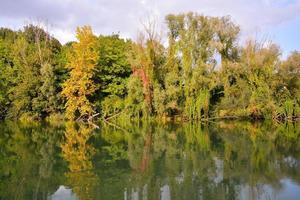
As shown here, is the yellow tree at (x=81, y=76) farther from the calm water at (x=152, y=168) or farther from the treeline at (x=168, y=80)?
the calm water at (x=152, y=168)

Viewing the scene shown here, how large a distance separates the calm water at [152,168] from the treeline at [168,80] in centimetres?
1485

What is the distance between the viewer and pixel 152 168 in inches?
577

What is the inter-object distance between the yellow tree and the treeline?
0.10 metres

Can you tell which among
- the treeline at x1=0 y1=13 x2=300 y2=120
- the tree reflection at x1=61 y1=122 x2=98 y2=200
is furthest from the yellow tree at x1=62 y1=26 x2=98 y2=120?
the tree reflection at x1=61 y1=122 x2=98 y2=200

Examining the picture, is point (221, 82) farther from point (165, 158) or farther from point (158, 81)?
point (165, 158)

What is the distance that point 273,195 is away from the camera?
10.8 metres

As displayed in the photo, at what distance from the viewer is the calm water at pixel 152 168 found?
11258 mm

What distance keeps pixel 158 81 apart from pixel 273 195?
2923 cm

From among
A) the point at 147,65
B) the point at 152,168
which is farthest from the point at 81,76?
A: the point at 152,168

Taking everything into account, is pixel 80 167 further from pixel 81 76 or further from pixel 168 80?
pixel 81 76

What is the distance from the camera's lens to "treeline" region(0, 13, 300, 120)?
38406 millimetres

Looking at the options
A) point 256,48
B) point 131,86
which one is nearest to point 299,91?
point 256,48

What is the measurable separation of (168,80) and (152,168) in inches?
956

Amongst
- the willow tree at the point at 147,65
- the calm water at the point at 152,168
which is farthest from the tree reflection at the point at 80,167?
the willow tree at the point at 147,65
